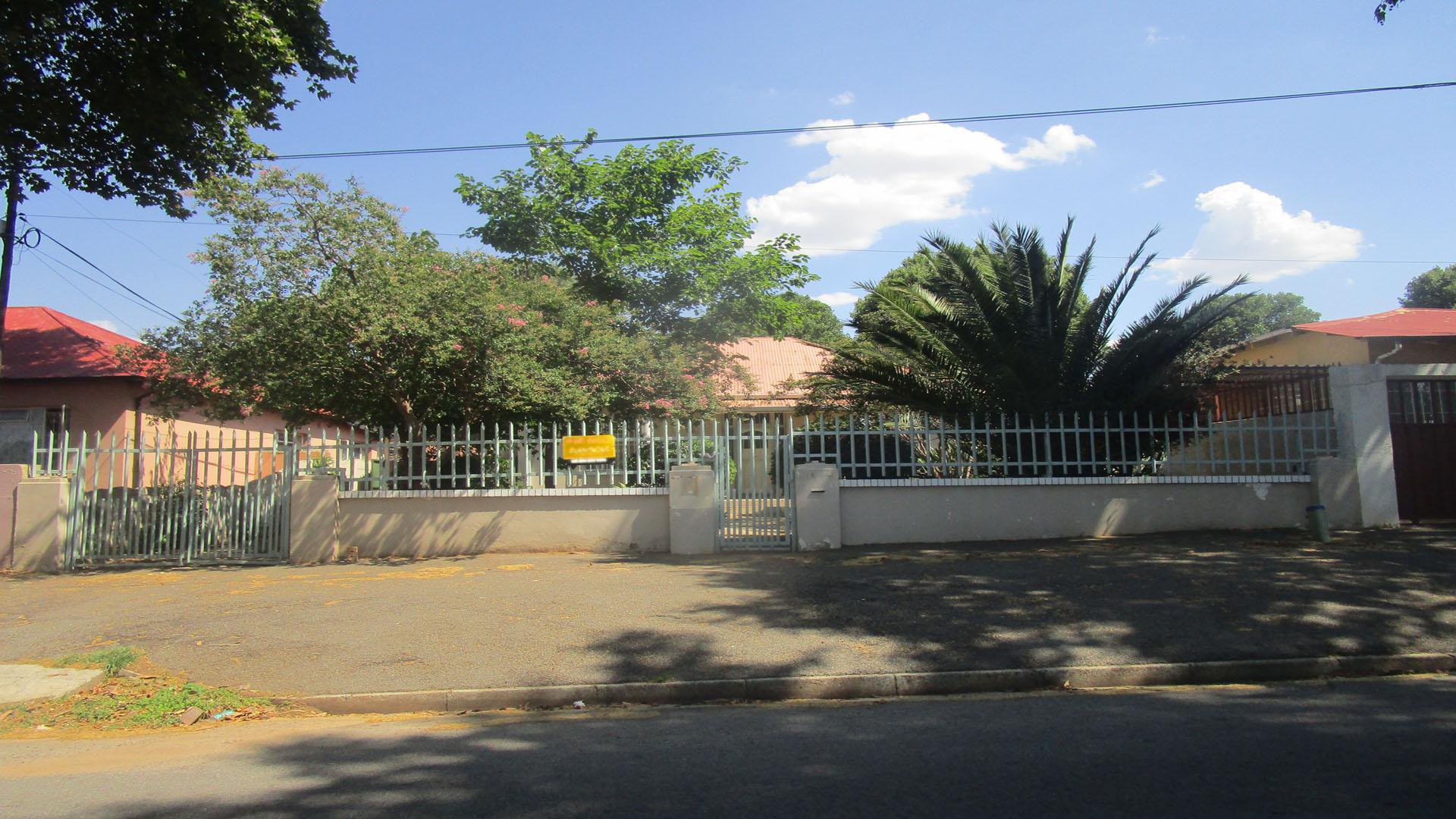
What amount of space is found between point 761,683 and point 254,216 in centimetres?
1454

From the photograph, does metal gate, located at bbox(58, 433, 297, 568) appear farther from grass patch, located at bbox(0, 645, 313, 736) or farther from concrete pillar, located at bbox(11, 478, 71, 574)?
grass patch, located at bbox(0, 645, 313, 736)

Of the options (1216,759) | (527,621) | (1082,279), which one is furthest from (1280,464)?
(527,621)

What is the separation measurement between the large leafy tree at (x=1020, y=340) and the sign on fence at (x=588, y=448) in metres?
3.64

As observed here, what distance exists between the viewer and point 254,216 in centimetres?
1641

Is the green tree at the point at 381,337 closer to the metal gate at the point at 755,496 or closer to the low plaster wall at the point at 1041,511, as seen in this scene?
the metal gate at the point at 755,496

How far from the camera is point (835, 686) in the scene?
641cm

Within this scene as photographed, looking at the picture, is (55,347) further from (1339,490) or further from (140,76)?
(1339,490)

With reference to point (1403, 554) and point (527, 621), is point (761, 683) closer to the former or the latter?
point (527, 621)

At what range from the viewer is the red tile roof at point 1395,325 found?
16.7 m

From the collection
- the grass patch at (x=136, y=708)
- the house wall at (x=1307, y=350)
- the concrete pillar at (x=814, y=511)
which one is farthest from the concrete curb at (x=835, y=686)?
the house wall at (x=1307, y=350)

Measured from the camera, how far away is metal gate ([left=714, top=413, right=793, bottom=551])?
11.6 metres

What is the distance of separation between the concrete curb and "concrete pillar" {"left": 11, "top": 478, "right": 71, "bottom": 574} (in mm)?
8145

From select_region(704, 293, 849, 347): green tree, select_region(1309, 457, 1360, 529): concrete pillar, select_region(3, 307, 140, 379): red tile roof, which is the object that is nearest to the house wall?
select_region(1309, 457, 1360, 529): concrete pillar

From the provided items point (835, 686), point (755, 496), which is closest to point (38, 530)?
point (755, 496)
